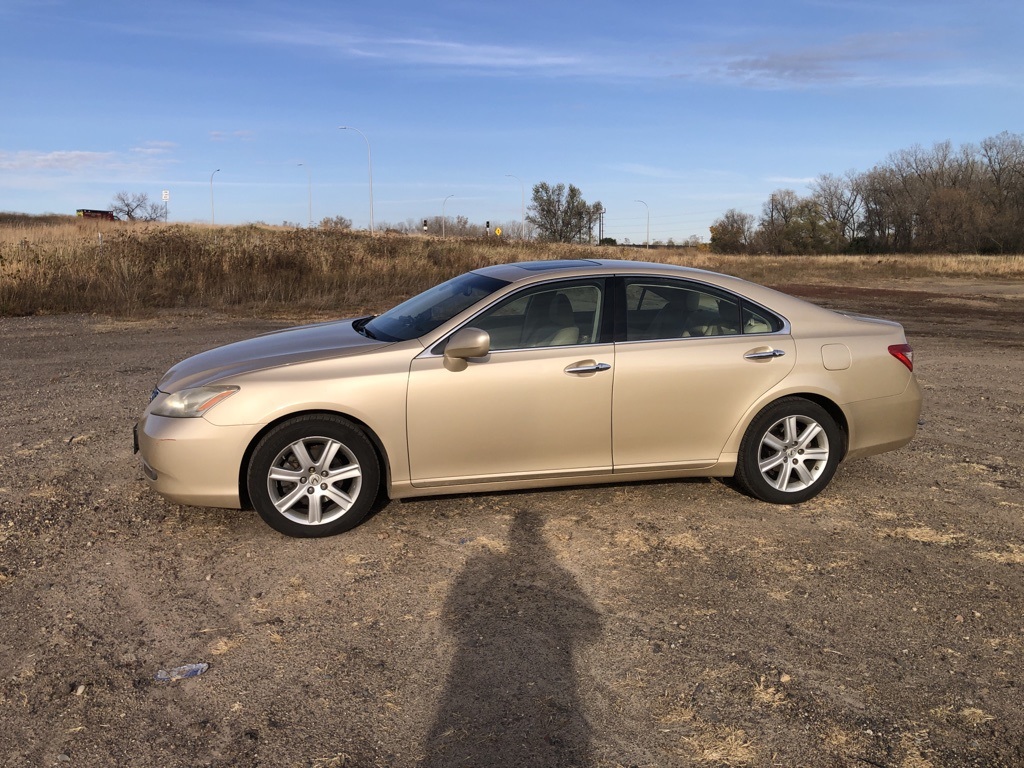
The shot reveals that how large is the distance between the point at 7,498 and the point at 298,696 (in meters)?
3.24

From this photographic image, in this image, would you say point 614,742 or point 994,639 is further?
point 994,639

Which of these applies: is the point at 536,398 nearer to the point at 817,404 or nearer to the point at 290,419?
the point at 290,419

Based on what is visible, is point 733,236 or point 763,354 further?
point 733,236

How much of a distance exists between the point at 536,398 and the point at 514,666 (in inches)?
73.2

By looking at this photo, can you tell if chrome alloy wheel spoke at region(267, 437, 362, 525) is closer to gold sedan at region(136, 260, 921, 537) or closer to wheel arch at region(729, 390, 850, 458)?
gold sedan at region(136, 260, 921, 537)

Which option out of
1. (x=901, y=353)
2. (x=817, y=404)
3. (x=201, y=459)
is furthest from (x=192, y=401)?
(x=901, y=353)

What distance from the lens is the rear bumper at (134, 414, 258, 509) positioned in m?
4.63

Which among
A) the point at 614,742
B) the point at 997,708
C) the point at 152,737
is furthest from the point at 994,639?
the point at 152,737

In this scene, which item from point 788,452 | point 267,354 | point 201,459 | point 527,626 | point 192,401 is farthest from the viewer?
point 788,452

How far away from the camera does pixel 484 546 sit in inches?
187

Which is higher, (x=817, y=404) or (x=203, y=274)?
(x=203, y=274)

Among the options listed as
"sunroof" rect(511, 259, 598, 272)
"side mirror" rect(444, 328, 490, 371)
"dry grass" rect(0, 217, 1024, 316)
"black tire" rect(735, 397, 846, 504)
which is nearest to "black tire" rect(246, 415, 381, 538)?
"side mirror" rect(444, 328, 490, 371)

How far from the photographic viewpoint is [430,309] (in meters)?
5.58

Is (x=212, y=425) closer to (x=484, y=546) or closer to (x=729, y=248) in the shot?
(x=484, y=546)
